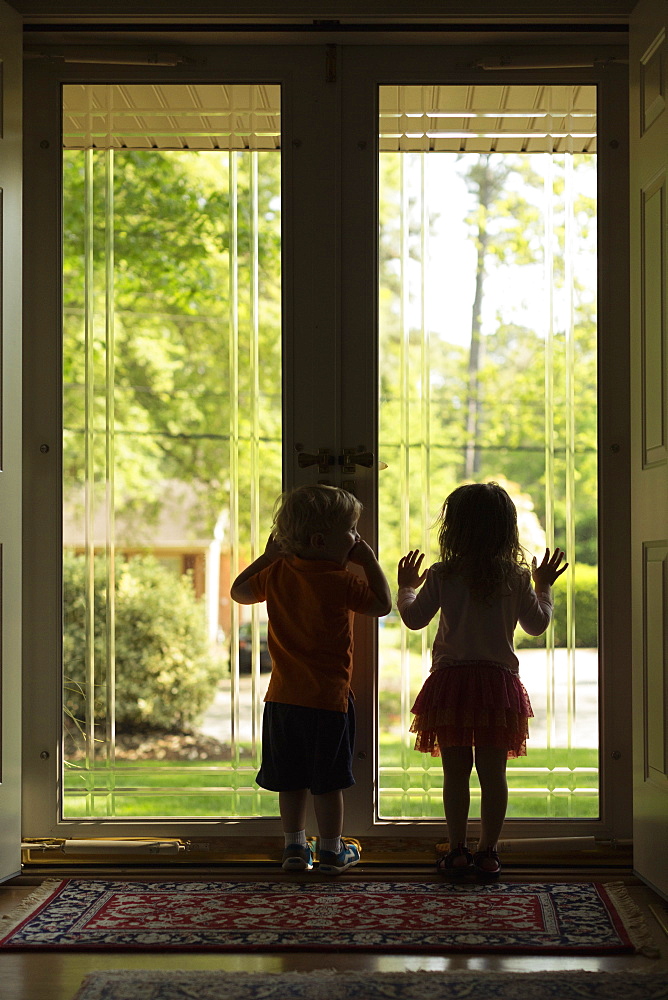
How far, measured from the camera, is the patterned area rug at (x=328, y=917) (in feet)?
6.34

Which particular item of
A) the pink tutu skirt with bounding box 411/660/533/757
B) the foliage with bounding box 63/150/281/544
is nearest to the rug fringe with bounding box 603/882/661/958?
the pink tutu skirt with bounding box 411/660/533/757

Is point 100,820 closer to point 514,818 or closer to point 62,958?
point 62,958

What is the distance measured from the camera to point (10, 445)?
7.92 feet

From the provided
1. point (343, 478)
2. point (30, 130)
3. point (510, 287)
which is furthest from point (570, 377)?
point (30, 130)

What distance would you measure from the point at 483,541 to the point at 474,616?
7.6 inches

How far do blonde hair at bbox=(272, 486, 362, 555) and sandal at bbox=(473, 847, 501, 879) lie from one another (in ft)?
2.96

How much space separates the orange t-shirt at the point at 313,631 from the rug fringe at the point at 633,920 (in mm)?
789

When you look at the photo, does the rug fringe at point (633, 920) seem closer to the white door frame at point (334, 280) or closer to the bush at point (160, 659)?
the white door frame at point (334, 280)

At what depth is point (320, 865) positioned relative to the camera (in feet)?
7.79

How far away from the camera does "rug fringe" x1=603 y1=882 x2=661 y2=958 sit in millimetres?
1903

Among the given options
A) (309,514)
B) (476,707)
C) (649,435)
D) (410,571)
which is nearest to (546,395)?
(649,435)

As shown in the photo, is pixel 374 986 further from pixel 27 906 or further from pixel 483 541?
pixel 483 541

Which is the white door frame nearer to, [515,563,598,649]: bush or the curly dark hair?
[515,563,598,649]: bush

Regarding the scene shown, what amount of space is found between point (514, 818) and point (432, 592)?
2.29ft
